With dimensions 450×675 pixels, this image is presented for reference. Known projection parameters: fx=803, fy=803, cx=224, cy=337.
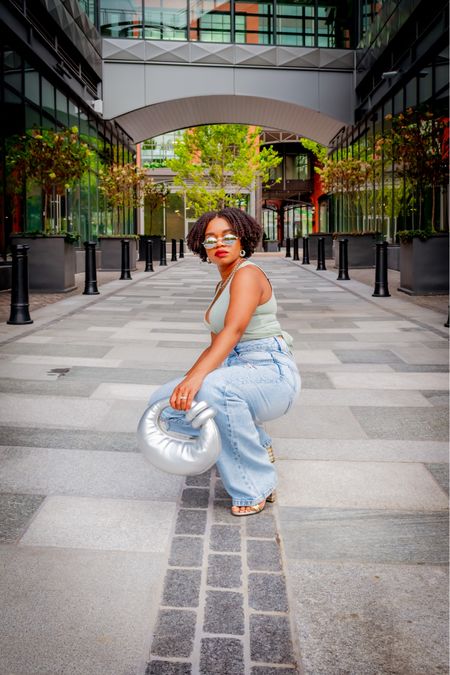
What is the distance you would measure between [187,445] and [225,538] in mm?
421

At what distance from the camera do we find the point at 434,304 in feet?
43.8

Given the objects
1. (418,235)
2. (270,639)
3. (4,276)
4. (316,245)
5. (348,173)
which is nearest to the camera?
(270,639)

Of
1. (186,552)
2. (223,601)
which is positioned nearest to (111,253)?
(186,552)

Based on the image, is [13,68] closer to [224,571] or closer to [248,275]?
[248,275]

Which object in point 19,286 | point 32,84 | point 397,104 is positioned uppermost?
point 397,104

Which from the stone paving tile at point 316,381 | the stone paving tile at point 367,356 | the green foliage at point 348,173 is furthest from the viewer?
the green foliage at point 348,173

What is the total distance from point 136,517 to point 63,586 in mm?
753

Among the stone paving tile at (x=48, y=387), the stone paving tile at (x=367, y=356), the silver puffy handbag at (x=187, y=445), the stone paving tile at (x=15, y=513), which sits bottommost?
the stone paving tile at (x=15, y=513)

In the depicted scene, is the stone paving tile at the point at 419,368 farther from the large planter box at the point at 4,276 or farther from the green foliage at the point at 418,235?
the large planter box at the point at 4,276

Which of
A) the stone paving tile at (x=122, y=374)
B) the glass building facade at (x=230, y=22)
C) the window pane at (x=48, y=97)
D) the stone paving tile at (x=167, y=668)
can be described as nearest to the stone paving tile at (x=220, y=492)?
the stone paving tile at (x=167, y=668)

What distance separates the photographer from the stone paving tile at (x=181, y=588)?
2742 millimetres

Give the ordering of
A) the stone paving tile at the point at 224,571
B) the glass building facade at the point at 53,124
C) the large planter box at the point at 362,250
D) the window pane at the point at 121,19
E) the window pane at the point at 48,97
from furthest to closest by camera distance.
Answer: the window pane at the point at 121,19
the large planter box at the point at 362,250
the window pane at the point at 48,97
the glass building facade at the point at 53,124
the stone paving tile at the point at 224,571

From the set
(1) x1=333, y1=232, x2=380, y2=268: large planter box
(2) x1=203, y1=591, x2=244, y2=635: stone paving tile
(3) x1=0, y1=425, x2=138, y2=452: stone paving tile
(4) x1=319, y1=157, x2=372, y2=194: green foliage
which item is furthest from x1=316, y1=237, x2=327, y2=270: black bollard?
(2) x1=203, y1=591, x2=244, y2=635: stone paving tile

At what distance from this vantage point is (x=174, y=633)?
2.53 m
